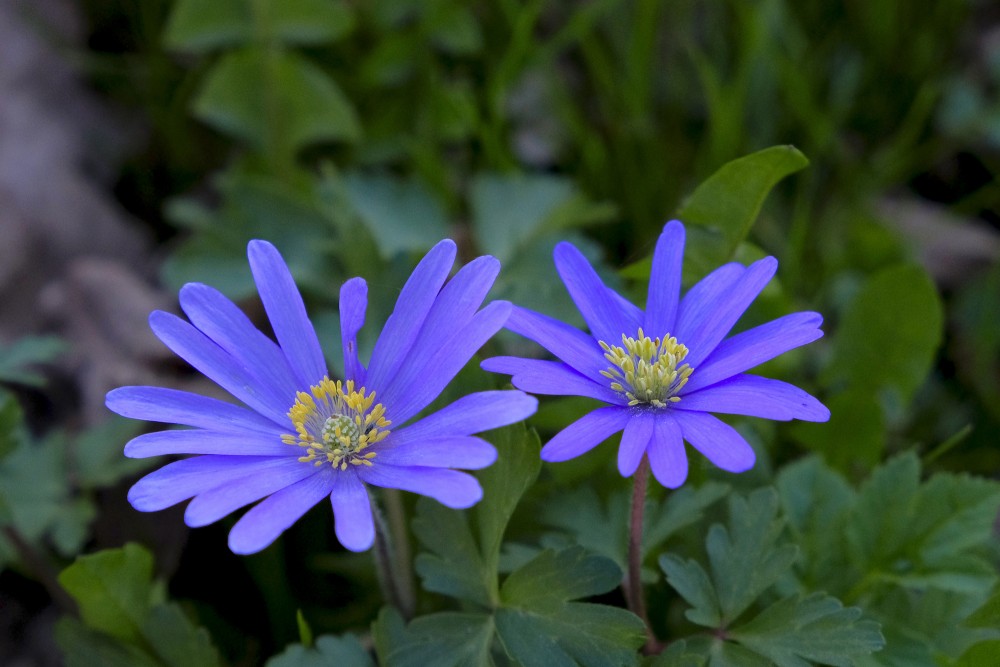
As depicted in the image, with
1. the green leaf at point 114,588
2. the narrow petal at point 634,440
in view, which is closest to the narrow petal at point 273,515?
the narrow petal at point 634,440

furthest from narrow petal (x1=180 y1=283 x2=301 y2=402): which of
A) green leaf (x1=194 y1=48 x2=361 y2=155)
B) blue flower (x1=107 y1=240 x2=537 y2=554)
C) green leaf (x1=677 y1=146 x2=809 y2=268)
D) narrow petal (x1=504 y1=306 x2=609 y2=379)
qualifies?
green leaf (x1=194 y1=48 x2=361 y2=155)

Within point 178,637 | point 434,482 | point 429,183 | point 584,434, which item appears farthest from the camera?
point 429,183

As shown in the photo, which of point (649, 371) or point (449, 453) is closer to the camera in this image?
point (449, 453)

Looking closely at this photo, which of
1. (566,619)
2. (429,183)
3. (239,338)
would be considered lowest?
(566,619)

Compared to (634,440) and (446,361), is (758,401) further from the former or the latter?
(446,361)

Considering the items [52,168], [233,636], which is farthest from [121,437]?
[52,168]

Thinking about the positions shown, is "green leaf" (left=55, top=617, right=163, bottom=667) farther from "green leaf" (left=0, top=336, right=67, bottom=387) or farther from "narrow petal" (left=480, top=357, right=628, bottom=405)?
"narrow petal" (left=480, top=357, right=628, bottom=405)

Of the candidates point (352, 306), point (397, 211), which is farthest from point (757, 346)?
point (397, 211)

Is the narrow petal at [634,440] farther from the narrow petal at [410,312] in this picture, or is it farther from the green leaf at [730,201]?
the green leaf at [730,201]
